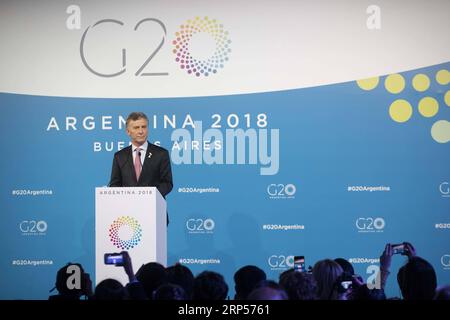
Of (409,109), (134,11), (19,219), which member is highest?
(134,11)

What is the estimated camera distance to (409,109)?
22.8 feet

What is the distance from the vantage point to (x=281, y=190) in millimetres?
6988

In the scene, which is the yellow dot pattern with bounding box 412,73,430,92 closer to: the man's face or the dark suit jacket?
the dark suit jacket

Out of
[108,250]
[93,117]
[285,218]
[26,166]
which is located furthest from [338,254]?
[26,166]

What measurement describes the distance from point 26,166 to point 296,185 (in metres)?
2.76

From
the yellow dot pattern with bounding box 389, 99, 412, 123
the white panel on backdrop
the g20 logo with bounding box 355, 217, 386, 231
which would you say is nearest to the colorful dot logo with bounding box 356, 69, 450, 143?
the yellow dot pattern with bounding box 389, 99, 412, 123

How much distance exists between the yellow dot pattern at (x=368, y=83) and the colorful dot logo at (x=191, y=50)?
1.36 m

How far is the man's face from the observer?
7000 mm

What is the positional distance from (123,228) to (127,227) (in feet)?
0.12

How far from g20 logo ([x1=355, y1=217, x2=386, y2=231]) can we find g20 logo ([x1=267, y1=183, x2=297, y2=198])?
2.33 ft

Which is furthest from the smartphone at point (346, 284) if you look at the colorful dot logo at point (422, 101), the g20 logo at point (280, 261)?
the colorful dot logo at point (422, 101)

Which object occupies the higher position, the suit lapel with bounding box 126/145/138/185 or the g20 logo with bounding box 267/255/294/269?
the suit lapel with bounding box 126/145/138/185

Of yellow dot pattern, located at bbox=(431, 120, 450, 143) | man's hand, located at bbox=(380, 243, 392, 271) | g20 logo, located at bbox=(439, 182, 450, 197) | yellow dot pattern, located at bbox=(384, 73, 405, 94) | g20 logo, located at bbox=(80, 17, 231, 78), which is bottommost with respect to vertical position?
man's hand, located at bbox=(380, 243, 392, 271)
